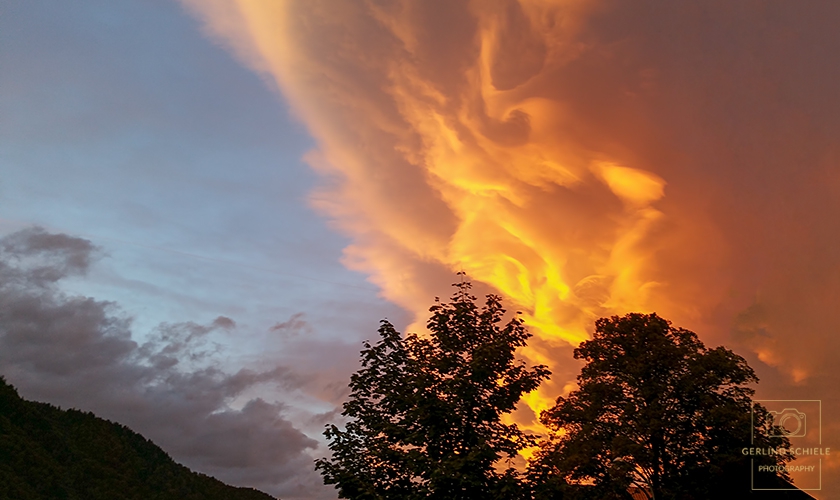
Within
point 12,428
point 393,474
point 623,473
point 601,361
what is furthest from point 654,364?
point 12,428

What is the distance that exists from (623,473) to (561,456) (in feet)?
12.7

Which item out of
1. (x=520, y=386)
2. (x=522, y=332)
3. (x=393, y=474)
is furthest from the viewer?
(x=522, y=332)

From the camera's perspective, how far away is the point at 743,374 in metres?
37.7

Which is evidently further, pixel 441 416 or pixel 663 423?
pixel 663 423

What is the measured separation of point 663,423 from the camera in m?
36.7

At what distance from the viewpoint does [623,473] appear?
36.3m

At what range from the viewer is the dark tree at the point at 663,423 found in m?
36.1

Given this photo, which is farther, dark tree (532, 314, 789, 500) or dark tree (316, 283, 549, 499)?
dark tree (532, 314, 789, 500)

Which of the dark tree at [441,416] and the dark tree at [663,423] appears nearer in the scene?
the dark tree at [441,416]

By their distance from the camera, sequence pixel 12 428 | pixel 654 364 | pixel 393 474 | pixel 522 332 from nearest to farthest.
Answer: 1. pixel 393 474
2. pixel 522 332
3. pixel 654 364
4. pixel 12 428

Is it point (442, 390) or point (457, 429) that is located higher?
point (442, 390)

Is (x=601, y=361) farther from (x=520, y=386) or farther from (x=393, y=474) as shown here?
(x=393, y=474)

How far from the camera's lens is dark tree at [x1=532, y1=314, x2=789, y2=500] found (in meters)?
36.1

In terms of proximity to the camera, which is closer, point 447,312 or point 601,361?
point 447,312
